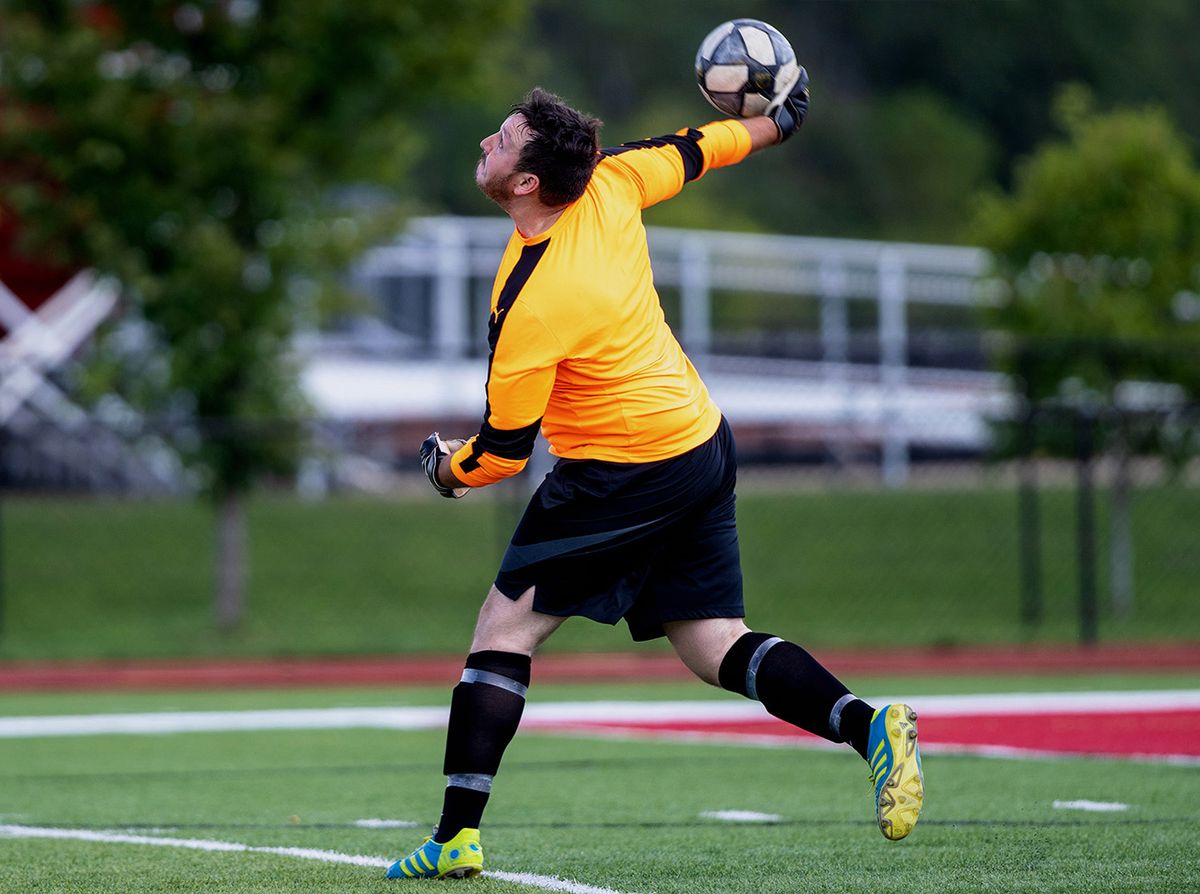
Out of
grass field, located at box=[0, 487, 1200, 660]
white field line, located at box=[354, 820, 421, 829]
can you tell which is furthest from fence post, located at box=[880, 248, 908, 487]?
white field line, located at box=[354, 820, 421, 829]

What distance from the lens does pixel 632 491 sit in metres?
4.39

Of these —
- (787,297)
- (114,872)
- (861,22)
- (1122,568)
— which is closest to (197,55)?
(1122,568)

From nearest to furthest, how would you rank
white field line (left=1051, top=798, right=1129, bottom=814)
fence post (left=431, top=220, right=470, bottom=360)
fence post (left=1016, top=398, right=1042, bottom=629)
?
white field line (left=1051, top=798, right=1129, bottom=814) < fence post (left=1016, top=398, right=1042, bottom=629) < fence post (left=431, top=220, right=470, bottom=360)

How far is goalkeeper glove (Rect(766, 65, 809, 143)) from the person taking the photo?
4996 mm

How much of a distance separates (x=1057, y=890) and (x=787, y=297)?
42466 millimetres

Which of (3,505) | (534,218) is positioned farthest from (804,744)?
(3,505)

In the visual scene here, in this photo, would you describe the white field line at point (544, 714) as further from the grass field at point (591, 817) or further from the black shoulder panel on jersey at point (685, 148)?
the black shoulder panel on jersey at point (685, 148)

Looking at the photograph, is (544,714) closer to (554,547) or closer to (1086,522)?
(554,547)

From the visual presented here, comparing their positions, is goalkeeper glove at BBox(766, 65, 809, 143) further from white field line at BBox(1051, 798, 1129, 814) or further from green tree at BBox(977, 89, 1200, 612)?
green tree at BBox(977, 89, 1200, 612)

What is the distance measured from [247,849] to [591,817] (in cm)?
128

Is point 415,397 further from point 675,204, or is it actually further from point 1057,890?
point 1057,890

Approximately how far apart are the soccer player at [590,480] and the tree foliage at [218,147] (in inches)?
383

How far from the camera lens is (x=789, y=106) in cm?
503

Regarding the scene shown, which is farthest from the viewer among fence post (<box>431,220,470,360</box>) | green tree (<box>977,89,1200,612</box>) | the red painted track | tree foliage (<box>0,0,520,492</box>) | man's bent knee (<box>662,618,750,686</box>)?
fence post (<box>431,220,470,360</box>)
